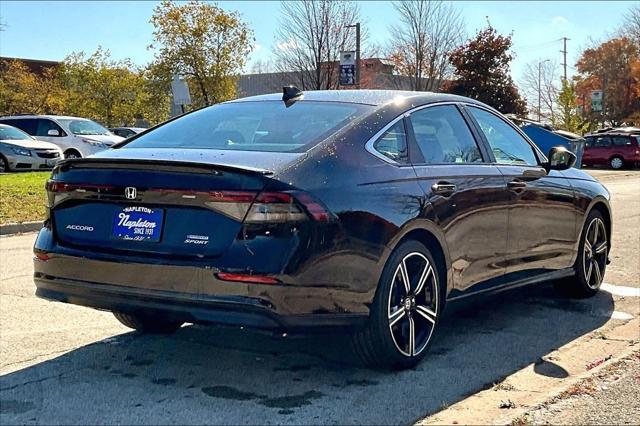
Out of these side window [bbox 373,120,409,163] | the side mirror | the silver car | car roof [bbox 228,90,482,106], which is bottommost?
the silver car

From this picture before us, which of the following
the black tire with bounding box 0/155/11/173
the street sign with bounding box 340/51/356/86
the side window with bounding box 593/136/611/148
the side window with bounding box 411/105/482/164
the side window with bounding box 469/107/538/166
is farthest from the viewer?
the side window with bounding box 593/136/611/148

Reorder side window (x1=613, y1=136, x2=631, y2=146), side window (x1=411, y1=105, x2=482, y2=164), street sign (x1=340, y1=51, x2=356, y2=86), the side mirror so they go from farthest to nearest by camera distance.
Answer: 1. side window (x1=613, y1=136, x2=631, y2=146)
2. street sign (x1=340, y1=51, x2=356, y2=86)
3. the side mirror
4. side window (x1=411, y1=105, x2=482, y2=164)

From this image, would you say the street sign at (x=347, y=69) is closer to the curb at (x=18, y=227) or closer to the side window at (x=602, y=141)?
the curb at (x=18, y=227)

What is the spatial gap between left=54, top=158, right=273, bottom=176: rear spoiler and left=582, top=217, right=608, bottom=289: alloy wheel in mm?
3762

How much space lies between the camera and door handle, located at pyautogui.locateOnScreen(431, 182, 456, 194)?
4.64 meters

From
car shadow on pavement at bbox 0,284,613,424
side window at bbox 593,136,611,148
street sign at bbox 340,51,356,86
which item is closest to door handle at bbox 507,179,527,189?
car shadow on pavement at bbox 0,284,613,424

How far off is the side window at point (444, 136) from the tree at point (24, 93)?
35876 mm

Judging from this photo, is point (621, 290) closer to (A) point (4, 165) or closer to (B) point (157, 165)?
(B) point (157, 165)

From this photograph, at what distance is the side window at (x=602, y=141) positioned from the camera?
3484cm

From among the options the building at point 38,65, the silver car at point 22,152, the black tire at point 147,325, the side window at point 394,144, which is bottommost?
the black tire at point 147,325

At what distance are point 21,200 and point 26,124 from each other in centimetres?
1089

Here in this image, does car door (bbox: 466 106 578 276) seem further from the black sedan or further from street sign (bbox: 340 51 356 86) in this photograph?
street sign (bbox: 340 51 356 86)

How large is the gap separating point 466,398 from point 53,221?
2.41 meters

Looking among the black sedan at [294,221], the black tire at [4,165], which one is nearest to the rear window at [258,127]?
the black sedan at [294,221]
